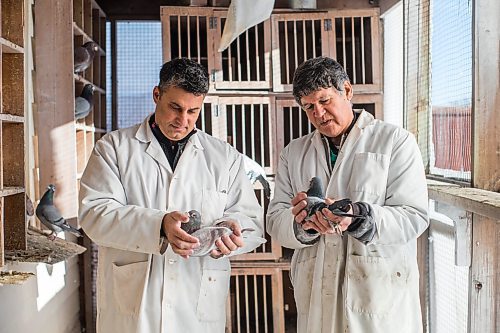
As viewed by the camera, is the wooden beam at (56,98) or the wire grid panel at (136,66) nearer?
the wooden beam at (56,98)

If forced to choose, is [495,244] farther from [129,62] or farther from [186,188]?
[129,62]

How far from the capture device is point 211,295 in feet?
6.11

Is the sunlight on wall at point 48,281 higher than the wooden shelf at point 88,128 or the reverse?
the reverse

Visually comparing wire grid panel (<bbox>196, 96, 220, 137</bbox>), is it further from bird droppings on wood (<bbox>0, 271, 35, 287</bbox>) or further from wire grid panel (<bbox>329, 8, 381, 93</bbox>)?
bird droppings on wood (<bbox>0, 271, 35, 287</bbox>)

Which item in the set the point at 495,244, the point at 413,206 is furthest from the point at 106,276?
the point at 495,244

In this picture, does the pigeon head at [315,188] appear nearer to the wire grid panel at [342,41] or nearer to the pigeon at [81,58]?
the wire grid panel at [342,41]

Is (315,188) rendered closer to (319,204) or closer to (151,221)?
(319,204)

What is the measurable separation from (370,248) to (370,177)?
8.0 inches

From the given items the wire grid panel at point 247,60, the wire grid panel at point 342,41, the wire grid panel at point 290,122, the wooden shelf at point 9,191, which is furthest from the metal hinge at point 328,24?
the wooden shelf at point 9,191

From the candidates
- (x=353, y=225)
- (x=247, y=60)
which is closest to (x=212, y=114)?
(x=247, y=60)

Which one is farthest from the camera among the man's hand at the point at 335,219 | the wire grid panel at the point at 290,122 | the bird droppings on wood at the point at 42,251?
the wire grid panel at the point at 290,122

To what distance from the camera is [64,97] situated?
10.5 ft

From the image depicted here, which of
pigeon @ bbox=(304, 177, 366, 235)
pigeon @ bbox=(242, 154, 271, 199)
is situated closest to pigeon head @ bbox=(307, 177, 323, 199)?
pigeon @ bbox=(304, 177, 366, 235)

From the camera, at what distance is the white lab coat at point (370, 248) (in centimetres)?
177
